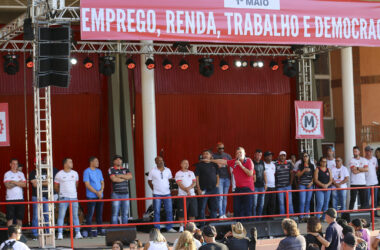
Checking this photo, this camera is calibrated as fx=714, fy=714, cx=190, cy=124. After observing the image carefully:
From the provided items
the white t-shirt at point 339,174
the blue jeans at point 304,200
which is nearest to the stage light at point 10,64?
the blue jeans at point 304,200

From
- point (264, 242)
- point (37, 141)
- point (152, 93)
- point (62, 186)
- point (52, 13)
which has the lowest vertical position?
point (264, 242)

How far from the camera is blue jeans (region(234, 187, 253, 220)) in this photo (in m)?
15.1

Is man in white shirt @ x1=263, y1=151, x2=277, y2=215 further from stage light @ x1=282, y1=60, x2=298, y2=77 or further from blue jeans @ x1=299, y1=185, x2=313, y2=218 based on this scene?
stage light @ x1=282, y1=60, x2=298, y2=77

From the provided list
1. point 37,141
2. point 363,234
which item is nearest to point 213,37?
point 37,141

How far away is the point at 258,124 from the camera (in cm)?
2181

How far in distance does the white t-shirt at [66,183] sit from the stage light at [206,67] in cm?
543

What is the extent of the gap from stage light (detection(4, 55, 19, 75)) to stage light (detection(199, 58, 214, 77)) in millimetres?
4788

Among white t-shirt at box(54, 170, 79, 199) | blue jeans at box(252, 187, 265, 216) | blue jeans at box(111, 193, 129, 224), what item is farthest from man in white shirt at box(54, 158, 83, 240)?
blue jeans at box(252, 187, 265, 216)

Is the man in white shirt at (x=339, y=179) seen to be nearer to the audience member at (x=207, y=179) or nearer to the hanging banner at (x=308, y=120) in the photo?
the hanging banner at (x=308, y=120)

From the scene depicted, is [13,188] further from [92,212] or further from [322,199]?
[322,199]

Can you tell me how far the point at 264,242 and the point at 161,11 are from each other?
497cm

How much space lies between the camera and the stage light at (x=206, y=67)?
1888 centimetres

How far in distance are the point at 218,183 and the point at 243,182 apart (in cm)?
114

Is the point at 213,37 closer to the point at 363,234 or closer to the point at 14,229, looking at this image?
the point at 363,234
